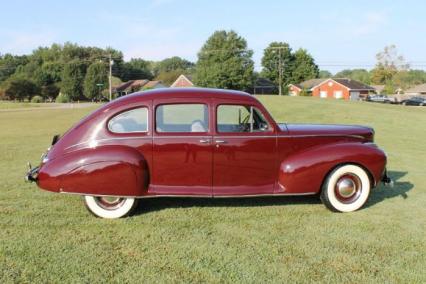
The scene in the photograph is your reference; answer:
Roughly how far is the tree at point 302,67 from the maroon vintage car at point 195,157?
88.9 meters

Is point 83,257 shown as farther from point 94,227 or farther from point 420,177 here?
point 420,177

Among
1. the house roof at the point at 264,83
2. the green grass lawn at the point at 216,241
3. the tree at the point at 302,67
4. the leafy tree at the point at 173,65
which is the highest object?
the leafy tree at the point at 173,65

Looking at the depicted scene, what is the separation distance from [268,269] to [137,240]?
1.50 m

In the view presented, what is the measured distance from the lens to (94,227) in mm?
4691

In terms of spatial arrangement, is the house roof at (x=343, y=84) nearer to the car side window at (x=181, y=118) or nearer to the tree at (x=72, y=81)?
the tree at (x=72, y=81)

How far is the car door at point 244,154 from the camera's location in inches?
198

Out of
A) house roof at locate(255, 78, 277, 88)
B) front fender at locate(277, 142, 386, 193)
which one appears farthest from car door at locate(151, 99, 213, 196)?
house roof at locate(255, 78, 277, 88)

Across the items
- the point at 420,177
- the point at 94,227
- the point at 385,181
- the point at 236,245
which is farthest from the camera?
the point at 420,177

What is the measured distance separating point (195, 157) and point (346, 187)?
81.8 inches

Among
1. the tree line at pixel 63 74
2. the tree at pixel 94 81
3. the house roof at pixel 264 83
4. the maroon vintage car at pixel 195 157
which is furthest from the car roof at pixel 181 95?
the tree at pixel 94 81

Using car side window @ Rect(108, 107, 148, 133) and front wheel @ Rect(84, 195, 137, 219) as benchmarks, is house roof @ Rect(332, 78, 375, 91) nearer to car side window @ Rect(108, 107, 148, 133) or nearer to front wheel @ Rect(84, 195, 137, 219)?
car side window @ Rect(108, 107, 148, 133)

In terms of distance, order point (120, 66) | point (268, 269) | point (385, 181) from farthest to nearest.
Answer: point (120, 66) < point (385, 181) < point (268, 269)

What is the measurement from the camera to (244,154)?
506cm

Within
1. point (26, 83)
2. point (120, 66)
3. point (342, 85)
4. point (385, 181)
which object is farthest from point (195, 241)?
point (120, 66)
